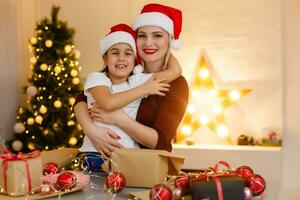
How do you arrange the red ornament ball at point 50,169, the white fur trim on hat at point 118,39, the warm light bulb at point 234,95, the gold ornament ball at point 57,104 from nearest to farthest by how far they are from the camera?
1. the red ornament ball at point 50,169
2. the white fur trim on hat at point 118,39
3. the gold ornament ball at point 57,104
4. the warm light bulb at point 234,95

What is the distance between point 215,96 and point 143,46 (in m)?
2.63

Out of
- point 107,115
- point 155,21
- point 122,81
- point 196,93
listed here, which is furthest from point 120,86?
point 196,93

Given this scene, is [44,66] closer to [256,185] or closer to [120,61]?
[120,61]

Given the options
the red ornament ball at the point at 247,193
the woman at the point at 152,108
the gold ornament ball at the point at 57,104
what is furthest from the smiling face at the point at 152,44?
the gold ornament ball at the point at 57,104

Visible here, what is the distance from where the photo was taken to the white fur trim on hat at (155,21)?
5.31 ft

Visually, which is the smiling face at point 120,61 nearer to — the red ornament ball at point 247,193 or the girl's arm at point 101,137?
the girl's arm at point 101,137

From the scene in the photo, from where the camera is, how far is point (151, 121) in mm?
1535

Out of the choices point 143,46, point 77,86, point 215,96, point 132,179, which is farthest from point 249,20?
point 132,179

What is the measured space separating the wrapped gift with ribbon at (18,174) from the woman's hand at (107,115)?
0.35m

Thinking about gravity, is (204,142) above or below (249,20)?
below

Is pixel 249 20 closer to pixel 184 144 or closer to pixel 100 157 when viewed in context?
pixel 184 144

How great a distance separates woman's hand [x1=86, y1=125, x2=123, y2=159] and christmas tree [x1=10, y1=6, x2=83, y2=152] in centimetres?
251

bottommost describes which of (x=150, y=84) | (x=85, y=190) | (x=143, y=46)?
(x=85, y=190)

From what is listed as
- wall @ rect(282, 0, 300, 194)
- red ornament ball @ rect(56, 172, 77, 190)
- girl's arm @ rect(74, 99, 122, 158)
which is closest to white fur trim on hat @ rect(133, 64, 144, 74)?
girl's arm @ rect(74, 99, 122, 158)
